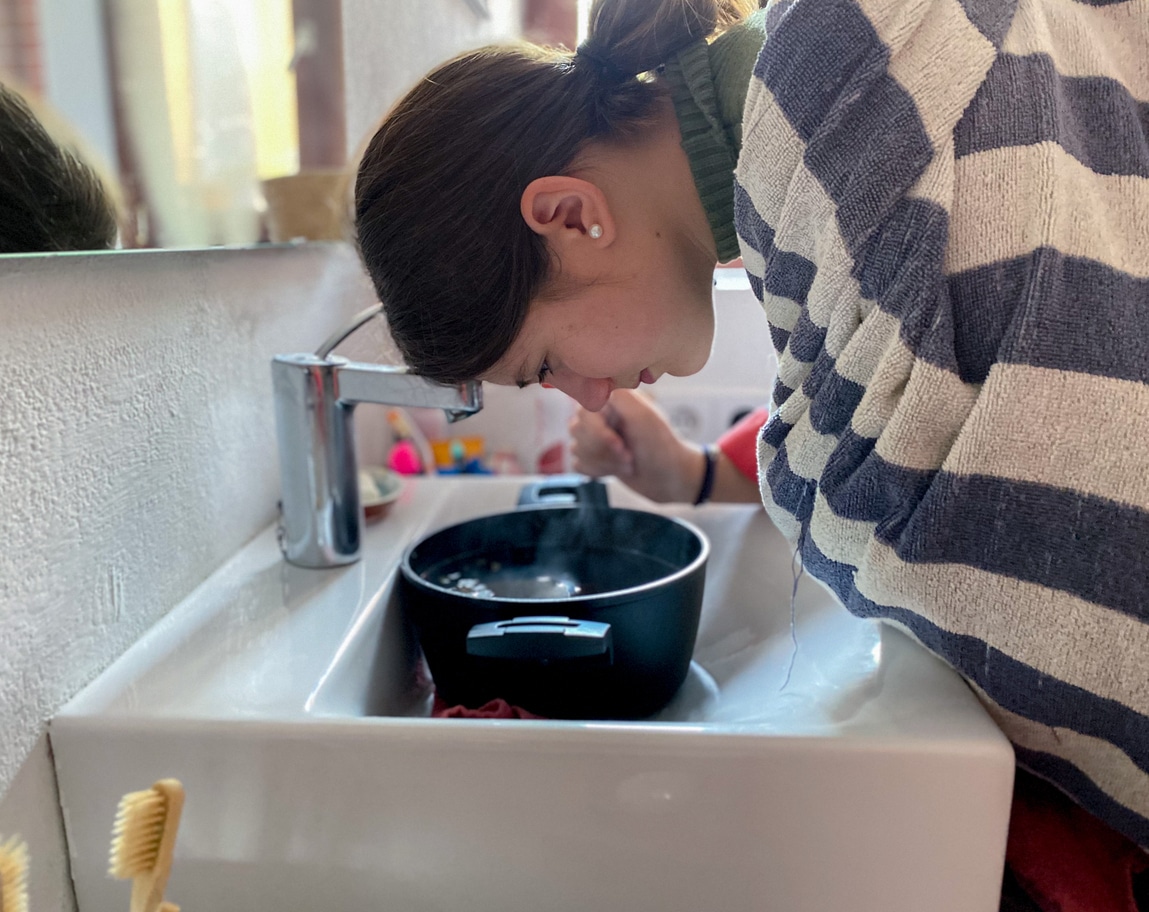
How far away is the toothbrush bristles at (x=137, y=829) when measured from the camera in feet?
0.98

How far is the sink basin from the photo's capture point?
0.44 meters

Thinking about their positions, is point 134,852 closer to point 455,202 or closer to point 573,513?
point 455,202

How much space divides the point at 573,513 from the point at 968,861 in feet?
1.25

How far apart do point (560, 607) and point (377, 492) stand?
38cm

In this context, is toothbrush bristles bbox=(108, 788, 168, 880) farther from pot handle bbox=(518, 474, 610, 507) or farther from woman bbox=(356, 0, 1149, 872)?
pot handle bbox=(518, 474, 610, 507)

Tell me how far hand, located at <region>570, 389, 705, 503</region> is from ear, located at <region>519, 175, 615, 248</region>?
1.11 ft

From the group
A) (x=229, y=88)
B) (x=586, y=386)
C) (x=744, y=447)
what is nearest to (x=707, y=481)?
(x=744, y=447)

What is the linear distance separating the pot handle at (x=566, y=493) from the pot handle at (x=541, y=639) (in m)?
0.23

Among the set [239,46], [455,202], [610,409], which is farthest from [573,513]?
[239,46]

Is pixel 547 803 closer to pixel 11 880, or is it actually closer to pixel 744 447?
pixel 11 880

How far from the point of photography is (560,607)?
1.73 ft

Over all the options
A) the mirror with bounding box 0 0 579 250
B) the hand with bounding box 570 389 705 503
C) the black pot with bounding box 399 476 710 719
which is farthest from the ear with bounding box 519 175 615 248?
the hand with bounding box 570 389 705 503

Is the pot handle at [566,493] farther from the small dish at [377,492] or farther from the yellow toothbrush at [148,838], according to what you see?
the yellow toothbrush at [148,838]

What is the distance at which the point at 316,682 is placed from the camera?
52 centimetres
